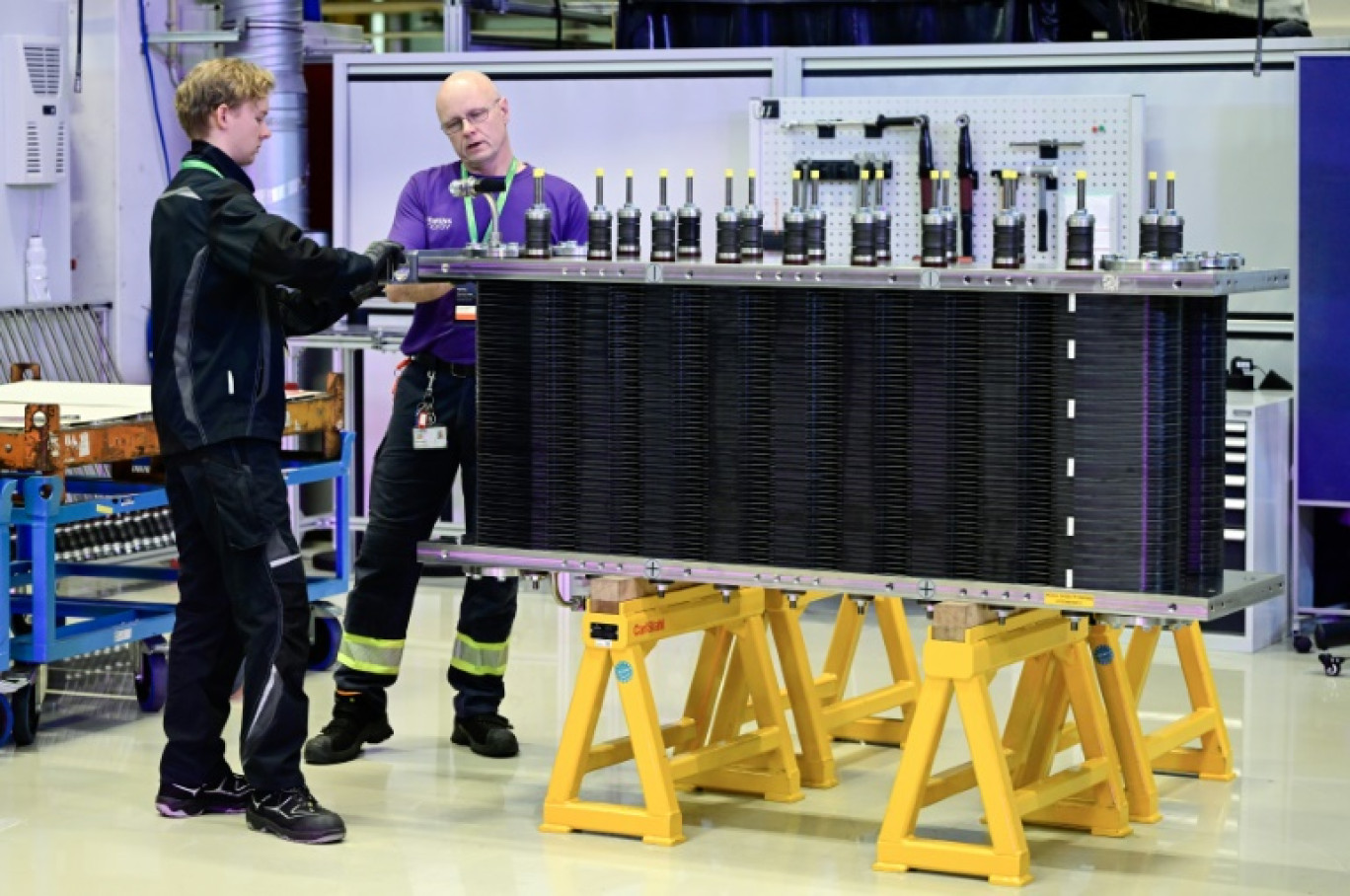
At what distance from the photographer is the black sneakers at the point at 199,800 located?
534cm

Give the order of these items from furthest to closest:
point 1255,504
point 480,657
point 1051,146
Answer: point 1051,146
point 1255,504
point 480,657

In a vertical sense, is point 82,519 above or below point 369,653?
above

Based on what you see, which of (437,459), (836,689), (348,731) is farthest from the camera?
(836,689)

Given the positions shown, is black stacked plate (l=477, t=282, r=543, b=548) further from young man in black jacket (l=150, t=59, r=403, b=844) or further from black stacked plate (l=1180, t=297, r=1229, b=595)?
black stacked plate (l=1180, t=297, r=1229, b=595)

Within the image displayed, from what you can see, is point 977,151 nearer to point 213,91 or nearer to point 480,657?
point 480,657

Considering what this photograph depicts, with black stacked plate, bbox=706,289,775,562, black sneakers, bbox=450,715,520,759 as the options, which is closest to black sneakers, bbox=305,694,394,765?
black sneakers, bbox=450,715,520,759

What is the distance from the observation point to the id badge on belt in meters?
5.71

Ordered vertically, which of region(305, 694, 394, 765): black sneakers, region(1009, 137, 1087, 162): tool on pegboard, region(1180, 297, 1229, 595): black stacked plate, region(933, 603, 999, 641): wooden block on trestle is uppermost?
region(1009, 137, 1087, 162): tool on pegboard

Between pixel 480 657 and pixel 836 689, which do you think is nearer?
pixel 480 657

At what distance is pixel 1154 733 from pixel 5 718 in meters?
3.18

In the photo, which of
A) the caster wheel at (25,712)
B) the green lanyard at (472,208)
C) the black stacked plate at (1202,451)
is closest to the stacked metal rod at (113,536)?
the caster wheel at (25,712)

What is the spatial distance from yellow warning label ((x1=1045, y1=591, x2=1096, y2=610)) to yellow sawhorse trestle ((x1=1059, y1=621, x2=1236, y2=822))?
2.47 feet

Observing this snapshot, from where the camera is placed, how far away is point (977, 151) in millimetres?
8055

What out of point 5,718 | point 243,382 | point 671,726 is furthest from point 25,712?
point 671,726
